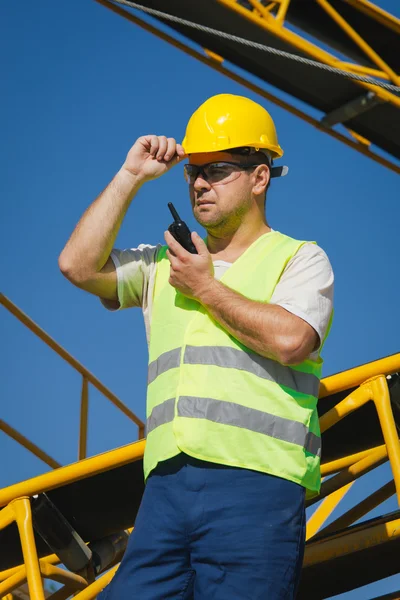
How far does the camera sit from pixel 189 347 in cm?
329

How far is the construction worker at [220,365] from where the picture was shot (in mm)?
2984

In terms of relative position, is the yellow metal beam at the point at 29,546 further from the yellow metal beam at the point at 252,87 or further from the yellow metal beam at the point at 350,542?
the yellow metal beam at the point at 252,87

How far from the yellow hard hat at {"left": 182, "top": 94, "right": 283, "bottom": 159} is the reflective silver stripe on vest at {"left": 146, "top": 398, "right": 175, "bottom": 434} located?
103 centimetres

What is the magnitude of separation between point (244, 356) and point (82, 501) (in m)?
1.67

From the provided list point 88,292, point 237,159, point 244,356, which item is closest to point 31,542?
point 88,292

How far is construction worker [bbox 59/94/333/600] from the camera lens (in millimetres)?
2984

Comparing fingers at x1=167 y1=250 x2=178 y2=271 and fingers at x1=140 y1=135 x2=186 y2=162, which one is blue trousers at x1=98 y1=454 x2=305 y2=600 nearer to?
fingers at x1=167 y1=250 x2=178 y2=271

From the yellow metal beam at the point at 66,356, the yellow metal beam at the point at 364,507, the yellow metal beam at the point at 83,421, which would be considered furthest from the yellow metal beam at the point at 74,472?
the yellow metal beam at the point at 66,356

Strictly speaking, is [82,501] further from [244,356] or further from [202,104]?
[202,104]

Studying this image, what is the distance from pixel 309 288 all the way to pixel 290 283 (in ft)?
0.27

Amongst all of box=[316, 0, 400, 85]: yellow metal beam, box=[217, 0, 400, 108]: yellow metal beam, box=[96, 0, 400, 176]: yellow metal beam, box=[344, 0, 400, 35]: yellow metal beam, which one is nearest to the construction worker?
box=[217, 0, 400, 108]: yellow metal beam

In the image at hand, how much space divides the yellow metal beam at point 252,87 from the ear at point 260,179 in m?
5.15

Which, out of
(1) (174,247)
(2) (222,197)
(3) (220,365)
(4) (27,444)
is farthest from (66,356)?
(3) (220,365)

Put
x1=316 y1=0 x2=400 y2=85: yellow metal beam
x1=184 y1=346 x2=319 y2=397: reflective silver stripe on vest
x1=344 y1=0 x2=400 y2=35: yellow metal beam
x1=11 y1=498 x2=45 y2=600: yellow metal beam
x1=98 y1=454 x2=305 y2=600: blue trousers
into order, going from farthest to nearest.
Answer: x1=344 y1=0 x2=400 y2=35: yellow metal beam
x1=316 y1=0 x2=400 y2=85: yellow metal beam
x1=11 y1=498 x2=45 y2=600: yellow metal beam
x1=184 y1=346 x2=319 y2=397: reflective silver stripe on vest
x1=98 y1=454 x2=305 y2=600: blue trousers
